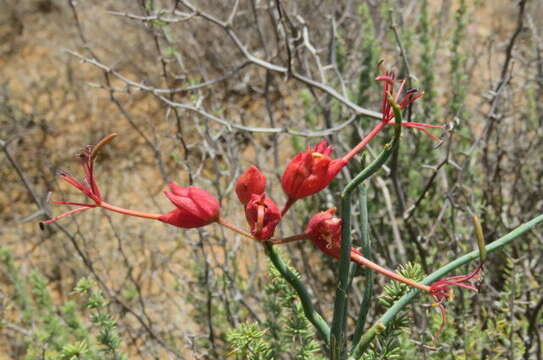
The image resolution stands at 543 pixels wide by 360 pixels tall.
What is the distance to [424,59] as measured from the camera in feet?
9.00

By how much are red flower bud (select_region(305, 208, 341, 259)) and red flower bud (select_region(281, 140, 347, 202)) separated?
5 cm

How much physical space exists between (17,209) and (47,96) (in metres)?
1.34

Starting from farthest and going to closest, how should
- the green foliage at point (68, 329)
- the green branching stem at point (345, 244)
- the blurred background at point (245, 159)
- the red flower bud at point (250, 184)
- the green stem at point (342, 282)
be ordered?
the blurred background at point (245, 159), the green foliage at point (68, 329), the red flower bud at point (250, 184), the green stem at point (342, 282), the green branching stem at point (345, 244)

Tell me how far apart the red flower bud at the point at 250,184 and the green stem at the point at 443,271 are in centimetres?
31

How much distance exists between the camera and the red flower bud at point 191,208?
Result: 92 cm

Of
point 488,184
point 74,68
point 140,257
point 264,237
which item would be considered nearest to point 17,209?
point 140,257

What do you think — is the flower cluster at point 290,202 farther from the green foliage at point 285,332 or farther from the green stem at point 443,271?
the green foliage at point 285,332

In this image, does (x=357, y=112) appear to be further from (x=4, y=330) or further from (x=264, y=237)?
(x=4, y=330)

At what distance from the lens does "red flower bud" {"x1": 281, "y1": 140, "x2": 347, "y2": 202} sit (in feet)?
2.83

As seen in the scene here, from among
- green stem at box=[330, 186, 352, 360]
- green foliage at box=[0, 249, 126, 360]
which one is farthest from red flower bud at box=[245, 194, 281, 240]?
green foliage at box=[0, 249, 126, 360]

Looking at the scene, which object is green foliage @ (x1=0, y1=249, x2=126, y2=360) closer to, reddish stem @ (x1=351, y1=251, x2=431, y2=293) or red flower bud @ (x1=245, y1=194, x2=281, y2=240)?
red flower bud @ (x1=245, y1=194, x2=281, y2=240)

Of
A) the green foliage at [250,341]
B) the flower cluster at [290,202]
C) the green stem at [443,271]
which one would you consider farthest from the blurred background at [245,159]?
the flower cluster at [290,202]

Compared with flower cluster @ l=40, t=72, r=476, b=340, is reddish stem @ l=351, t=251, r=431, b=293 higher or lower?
lower

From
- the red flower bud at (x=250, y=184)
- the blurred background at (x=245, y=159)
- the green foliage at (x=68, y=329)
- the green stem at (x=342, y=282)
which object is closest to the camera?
the green stem at (x=342, y=282)
